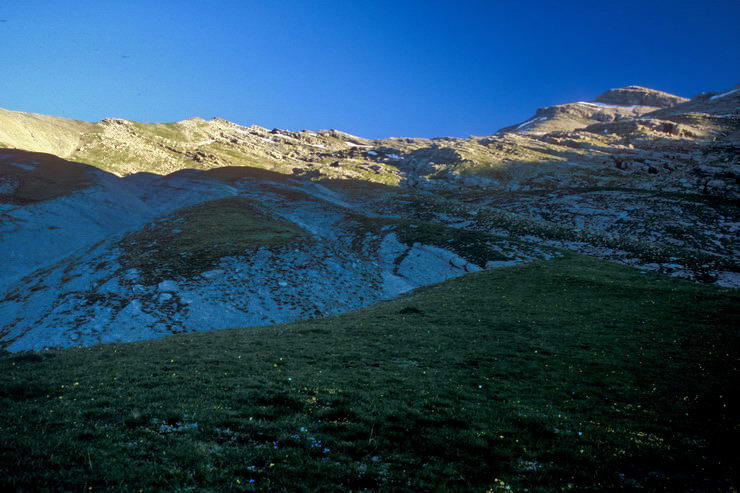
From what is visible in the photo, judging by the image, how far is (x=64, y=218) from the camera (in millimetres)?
72188

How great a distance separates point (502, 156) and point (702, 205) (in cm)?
11804

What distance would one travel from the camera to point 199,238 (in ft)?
188

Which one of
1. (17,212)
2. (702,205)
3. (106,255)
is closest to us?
(106,255)

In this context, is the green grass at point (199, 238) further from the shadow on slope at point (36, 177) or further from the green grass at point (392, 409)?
the shadow on slope at point (36, 177)

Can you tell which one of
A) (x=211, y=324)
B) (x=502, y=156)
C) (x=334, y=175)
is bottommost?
(x=211, y=324)

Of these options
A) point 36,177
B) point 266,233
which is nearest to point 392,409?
point 266,233

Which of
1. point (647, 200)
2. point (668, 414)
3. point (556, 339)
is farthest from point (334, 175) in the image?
point (668, 414)

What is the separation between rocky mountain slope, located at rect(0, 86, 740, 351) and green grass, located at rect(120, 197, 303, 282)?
1.36 ft

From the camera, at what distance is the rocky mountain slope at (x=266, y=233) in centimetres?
3684

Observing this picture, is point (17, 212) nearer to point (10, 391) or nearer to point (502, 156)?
point (10, 391)

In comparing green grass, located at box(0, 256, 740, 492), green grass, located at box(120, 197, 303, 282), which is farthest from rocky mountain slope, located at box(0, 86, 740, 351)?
green grass, located at box(0, 256, 740, 492)

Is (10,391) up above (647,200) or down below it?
below

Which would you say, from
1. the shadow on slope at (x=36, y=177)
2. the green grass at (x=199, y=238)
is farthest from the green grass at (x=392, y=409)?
the shadow on slope at (x=36, y=177)

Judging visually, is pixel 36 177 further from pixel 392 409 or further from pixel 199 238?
pixel 392 409
